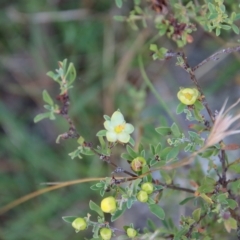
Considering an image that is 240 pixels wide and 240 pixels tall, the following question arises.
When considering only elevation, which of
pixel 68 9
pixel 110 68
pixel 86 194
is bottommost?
pixel 86 194

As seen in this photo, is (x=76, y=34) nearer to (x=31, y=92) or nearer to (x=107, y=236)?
(x=31, y=92)

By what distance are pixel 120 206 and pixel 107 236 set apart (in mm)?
89

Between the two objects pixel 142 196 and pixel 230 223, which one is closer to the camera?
pixel 142 196

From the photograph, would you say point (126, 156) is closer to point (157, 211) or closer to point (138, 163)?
point (138, 163)

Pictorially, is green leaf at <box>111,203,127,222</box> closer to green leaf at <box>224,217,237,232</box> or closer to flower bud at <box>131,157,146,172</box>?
flower bud at <box>131,157,146,172</box>

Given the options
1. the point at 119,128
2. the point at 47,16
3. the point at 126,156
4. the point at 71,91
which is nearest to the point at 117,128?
the point at 119,128

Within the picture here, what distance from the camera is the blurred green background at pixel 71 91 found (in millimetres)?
2281

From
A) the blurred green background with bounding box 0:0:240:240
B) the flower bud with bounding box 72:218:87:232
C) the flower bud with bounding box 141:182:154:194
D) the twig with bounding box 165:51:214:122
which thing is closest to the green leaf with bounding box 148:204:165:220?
the flower bud with bounding box 141:182:154:194

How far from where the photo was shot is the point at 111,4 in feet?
7.97

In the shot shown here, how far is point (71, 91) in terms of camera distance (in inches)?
92.5

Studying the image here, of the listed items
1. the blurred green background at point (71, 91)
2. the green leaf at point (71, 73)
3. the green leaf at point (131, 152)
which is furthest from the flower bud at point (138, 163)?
the blurred green background at point (71, 91)

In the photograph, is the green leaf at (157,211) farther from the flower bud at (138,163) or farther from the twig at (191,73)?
the twig at (191,73)

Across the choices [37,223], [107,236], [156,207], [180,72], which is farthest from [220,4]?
[37,223]

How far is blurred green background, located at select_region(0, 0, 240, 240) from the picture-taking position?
2.28 m
